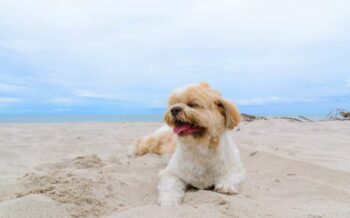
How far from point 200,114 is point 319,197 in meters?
1.27

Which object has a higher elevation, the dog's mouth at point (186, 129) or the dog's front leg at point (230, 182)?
the dog's mouth at point (186, 129)

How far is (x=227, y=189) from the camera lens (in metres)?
3.50

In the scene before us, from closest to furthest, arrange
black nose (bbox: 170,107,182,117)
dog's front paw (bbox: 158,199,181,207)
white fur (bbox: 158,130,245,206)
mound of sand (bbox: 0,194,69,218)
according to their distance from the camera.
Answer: mound of sand (bbox: 0,194,69,218) < dog's front paw (bbox: 158,199,181,207) < black nose (bbox: 170,107,182,117) < white fur (bbox: 158,130,245,206)

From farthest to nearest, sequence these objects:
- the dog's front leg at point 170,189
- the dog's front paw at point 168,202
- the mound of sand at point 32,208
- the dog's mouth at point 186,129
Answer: the dog's mouth at point 186,129
the dog's front leg at point 170,189
the dog's front paw at point 168,202
the mound of sand at point 32,208

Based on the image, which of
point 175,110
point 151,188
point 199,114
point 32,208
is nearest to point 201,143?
point 199,114

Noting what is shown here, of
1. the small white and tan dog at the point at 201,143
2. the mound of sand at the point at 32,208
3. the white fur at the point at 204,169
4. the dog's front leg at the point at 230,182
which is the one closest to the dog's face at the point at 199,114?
the small white and tan dog at the point at 201,143

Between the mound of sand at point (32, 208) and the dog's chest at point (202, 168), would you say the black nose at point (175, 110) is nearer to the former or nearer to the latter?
the dog's chest at point (202, 168)

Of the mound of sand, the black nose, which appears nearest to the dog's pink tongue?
the black nose

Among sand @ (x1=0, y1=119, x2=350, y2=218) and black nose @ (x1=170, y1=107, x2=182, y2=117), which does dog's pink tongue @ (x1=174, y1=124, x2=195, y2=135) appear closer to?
black nose @ (x1=170, y1=107, x2=182, y2=117)

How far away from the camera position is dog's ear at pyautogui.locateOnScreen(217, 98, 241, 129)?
374 centimetres

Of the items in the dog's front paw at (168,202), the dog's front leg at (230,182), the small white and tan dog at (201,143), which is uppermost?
the small white and tan dog at (201,143)

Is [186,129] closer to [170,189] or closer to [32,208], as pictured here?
[170,189]

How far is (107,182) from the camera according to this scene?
361 cm

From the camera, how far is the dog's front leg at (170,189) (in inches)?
126
